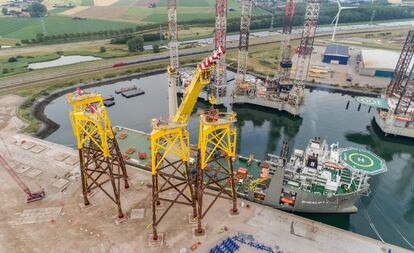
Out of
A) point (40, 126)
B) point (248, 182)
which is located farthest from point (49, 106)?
point (248, 182)

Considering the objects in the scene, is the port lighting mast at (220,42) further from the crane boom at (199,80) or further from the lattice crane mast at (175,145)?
the lattice crane mast at (175,145)

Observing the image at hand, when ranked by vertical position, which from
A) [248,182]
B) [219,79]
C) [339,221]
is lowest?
[339,221]

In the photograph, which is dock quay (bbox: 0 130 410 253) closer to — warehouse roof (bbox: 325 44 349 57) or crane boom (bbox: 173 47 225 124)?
crane boom (bbox: 173 47 225 124)

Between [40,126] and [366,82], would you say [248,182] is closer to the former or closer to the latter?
[40,126]

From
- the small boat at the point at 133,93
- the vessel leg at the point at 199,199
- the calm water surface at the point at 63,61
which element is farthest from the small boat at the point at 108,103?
the vessel leg at the point at 199,199

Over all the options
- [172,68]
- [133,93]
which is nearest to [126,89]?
[133,93]

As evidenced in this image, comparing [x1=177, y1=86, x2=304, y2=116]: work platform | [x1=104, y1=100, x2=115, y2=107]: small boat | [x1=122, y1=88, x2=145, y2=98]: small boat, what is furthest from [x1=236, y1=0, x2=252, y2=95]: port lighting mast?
[x1=104, y1=100, x2=115, y2=107]: small boat

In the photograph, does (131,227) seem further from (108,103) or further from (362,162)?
(108,103)
